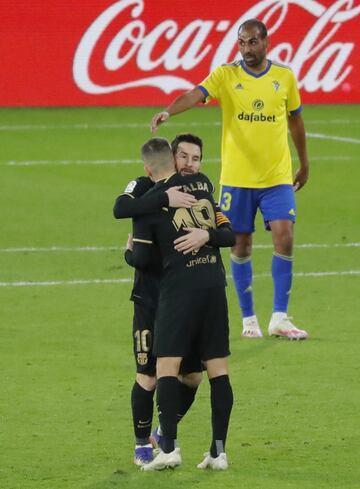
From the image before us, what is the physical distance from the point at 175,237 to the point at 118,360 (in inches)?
120

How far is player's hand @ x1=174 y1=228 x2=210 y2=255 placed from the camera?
7328mm

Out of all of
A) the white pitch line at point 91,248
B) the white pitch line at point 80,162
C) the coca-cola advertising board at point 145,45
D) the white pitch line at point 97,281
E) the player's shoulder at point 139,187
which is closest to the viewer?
the player's shoulder at point 139,187

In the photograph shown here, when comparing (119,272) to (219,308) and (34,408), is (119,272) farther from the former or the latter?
(219,308)

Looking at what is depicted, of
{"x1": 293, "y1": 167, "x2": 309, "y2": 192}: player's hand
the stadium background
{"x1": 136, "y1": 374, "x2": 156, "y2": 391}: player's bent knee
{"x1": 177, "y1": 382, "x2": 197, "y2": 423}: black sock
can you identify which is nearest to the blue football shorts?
{"x1": 293, "y1": 167, "x2": 309, "y2": 192}: player's hand

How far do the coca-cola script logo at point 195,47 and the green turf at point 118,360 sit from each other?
6800mm

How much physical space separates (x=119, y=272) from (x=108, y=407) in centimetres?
479

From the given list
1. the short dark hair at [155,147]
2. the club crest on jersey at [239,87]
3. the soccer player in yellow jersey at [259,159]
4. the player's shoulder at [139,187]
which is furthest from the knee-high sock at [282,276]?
the short dark hair at [155,147]

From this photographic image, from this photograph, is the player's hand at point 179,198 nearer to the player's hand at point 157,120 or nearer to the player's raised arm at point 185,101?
the player's hand at point 157,120

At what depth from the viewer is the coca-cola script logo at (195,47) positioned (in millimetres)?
26438

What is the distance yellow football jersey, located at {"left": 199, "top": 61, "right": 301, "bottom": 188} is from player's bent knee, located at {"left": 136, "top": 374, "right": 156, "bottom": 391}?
145 inches

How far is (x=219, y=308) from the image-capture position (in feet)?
24.6

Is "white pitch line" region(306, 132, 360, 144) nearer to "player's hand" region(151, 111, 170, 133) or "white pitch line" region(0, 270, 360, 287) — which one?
"white pitch line" region(0, 270, 360, 287)

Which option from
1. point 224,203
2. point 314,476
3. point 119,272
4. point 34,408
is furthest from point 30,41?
point 314,476

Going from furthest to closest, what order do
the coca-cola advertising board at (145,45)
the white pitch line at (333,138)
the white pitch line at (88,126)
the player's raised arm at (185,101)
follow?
the coca-cola advertising board at (145,45)
the white pitch line at (88,126)
the white pitch line at (333,138)
the player's raised arm at (185,101)
